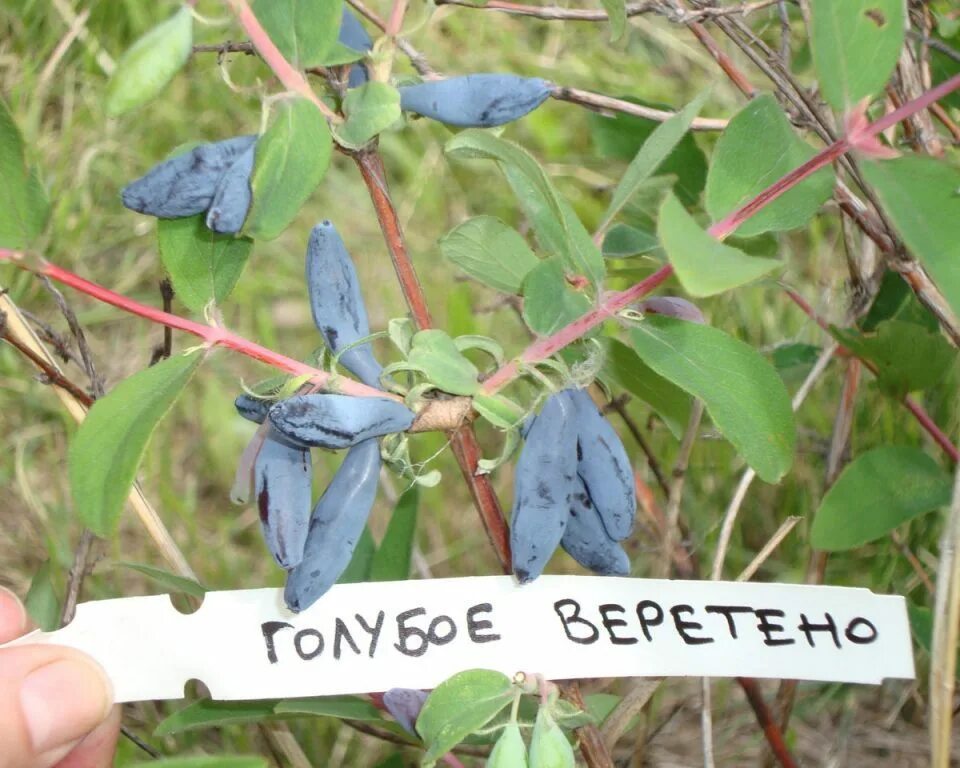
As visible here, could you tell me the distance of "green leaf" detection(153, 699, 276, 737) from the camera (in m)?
0.92

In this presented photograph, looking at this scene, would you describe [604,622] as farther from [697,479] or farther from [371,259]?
[371,259]

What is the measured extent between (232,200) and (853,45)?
0.41 m

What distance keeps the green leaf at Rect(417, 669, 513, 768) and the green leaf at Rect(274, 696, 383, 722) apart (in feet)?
0.41

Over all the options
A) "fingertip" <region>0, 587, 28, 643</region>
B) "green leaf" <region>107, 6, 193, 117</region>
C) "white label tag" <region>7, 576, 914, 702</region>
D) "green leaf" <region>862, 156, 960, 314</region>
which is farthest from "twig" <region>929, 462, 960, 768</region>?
"fingertip" <region>0, 587, 28, 643</region>

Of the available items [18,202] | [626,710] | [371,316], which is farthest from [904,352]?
[371,316]

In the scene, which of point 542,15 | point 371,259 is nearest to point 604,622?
point 542,15

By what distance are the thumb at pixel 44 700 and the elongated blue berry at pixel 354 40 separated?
0.49 meters

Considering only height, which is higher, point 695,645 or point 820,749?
point 695,645

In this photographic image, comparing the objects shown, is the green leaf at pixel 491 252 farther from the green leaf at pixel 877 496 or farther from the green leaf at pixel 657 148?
the green leaf at pixel 877 496

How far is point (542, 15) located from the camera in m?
1.02

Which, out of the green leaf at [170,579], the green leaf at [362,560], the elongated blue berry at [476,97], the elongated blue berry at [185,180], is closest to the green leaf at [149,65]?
the elongated blue berry at [185,180]

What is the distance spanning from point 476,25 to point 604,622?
1.70 meters

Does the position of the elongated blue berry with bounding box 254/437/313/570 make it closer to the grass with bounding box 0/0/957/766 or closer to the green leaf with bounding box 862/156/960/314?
the green leaf with bounding box 862/156/960/314

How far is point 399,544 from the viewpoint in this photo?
113cm
